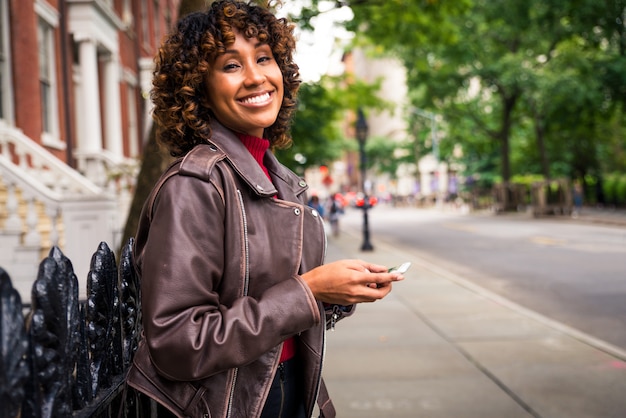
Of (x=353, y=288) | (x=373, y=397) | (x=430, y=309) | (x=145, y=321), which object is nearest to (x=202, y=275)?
(x=145, y=321)

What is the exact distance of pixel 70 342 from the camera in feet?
4.89

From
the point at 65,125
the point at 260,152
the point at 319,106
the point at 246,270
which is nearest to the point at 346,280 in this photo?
the point at 246,270

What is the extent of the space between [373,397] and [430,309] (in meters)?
3.97

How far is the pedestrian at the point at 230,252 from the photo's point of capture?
1.45 meters

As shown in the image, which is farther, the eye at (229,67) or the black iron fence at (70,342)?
the eye at (229,67)

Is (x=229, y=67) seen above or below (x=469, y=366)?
above

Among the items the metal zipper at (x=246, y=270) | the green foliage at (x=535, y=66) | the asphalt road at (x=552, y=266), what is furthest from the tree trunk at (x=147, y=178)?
the green foliage at (x=535, y=66)

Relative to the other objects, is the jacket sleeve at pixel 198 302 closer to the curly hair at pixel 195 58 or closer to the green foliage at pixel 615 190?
the curly hair at pixel 195 58

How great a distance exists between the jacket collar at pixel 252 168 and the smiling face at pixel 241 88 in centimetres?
5

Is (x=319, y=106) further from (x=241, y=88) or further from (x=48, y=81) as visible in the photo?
(x=241, y=88)

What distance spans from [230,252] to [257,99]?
48cm

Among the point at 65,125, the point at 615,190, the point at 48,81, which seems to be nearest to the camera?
the point at 48,81

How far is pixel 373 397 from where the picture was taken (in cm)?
490

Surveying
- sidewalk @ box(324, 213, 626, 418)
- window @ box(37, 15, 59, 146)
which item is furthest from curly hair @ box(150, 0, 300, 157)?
window @ box(37, 15, 59, 146)
